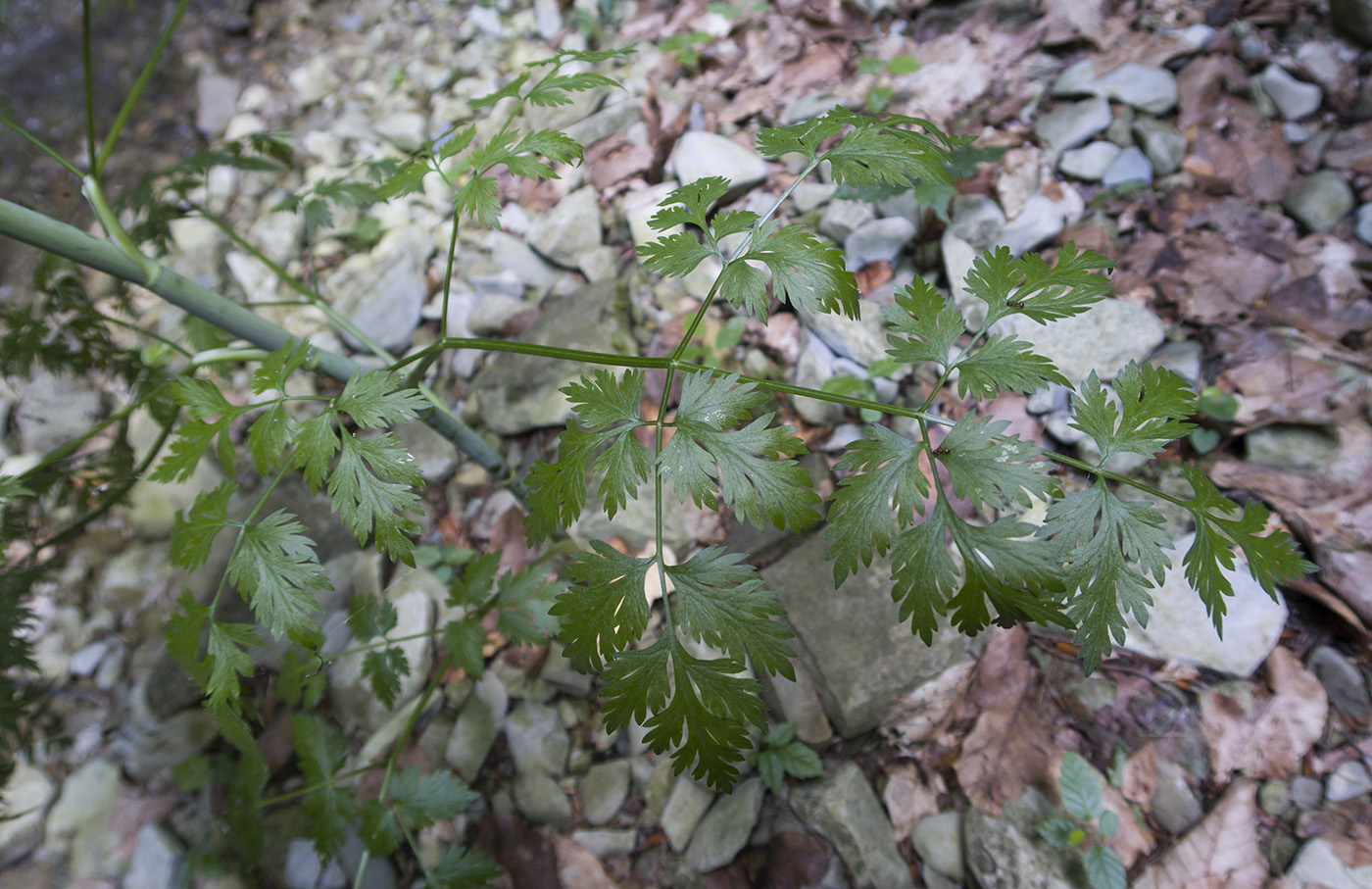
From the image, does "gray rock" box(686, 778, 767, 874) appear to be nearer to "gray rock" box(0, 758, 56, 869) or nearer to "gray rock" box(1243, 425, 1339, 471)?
"gray rock" box(1243, 425, 1339, 471)

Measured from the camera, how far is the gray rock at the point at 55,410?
289 cm

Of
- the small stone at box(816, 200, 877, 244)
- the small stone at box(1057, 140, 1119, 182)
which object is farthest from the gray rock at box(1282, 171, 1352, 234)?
the small stone at box(816, 200, 877, 244)

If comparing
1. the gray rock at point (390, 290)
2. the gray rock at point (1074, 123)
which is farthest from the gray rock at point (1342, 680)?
the gray rock at point (390, 290)

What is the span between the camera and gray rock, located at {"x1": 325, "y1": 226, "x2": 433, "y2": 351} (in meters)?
2.65

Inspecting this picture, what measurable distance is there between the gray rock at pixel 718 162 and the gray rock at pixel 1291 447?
1.71m

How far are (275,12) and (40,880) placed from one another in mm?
4722

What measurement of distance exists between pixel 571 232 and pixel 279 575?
183 centimetres

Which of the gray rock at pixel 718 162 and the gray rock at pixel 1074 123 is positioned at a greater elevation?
the gray rock at pixel 718 162

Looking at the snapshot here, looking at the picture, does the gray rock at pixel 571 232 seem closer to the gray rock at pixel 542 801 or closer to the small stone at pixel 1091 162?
the small stone at pixel 1091 162

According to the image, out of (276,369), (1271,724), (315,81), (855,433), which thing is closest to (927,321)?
(855,433)

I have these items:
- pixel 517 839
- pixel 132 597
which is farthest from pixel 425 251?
pixel 517 839

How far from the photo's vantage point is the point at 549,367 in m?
2.32

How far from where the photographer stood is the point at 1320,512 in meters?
1.70

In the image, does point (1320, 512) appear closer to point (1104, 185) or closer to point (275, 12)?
point (1104, 185)
